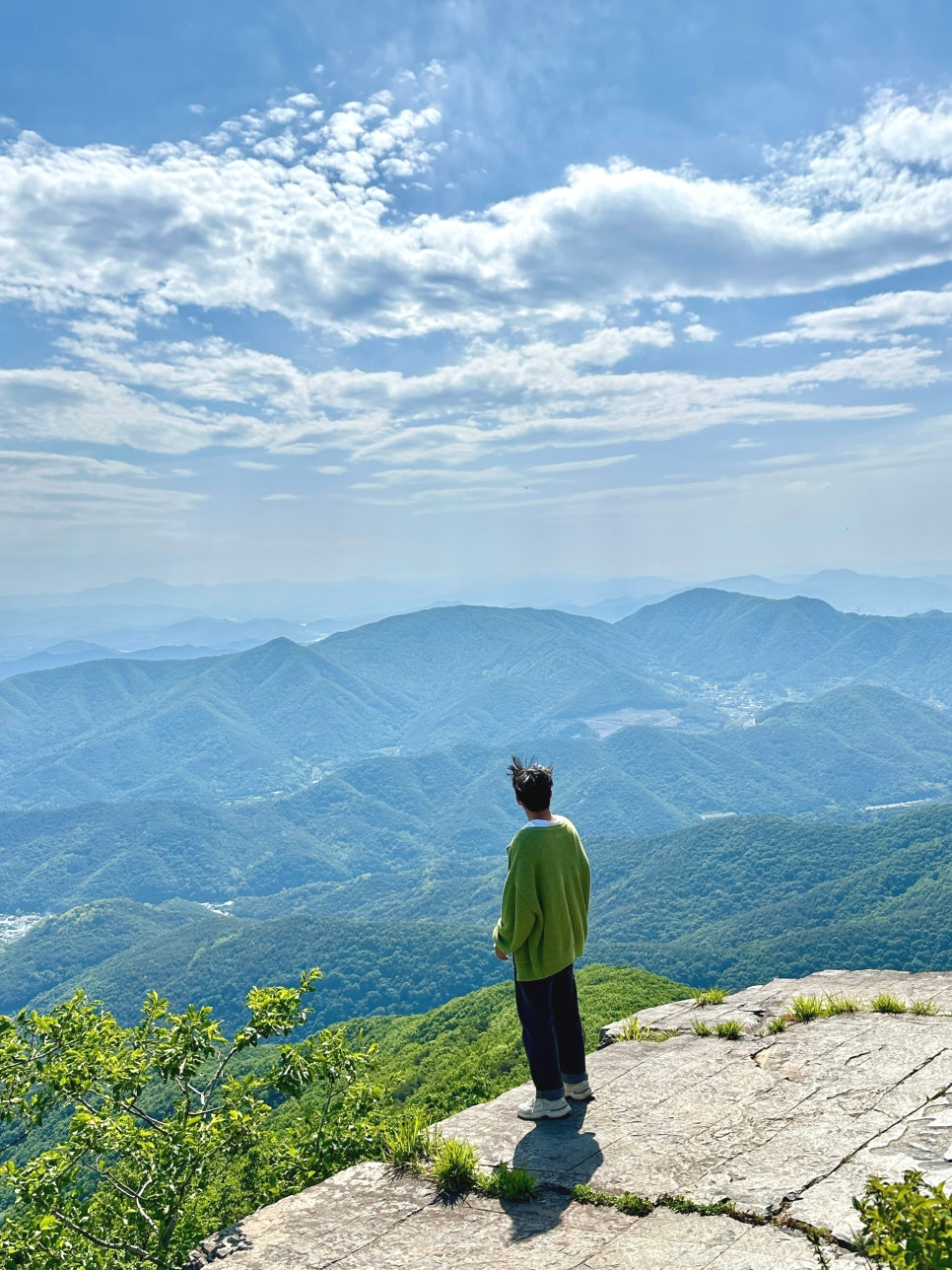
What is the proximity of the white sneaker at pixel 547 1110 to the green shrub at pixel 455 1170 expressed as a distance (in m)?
0.95

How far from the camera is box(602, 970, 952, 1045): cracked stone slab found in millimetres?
9320

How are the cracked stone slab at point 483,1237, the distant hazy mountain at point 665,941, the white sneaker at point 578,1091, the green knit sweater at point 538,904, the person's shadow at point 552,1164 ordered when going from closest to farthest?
the cracked stone slab at point 483,1237, the person's shadow at point 552,1164, the green knit sweater at point 538,904, the white sneaker at point 578,1091, the distant hazy mountain at point 665,941

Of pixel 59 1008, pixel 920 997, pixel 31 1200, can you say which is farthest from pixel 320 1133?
pixel 920 997

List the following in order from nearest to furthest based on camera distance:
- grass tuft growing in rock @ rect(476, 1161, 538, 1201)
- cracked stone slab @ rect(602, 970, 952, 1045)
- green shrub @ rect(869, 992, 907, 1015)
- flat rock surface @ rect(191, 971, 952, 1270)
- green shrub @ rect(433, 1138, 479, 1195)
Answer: flat rock surface @ rect(191, 971, 952, 1270), grass tuft growing in rock @ rect(476, 1161, 538, 1201), green shrub @ rect(433, 1138, 479, 1195), green shrub @ rect(869, 992, 907, 1015), cracked stone slab @ rect(602, 970, 952, 1045)

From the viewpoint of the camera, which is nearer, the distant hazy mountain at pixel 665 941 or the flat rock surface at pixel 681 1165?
the flat rock surface at pixel 681 1165

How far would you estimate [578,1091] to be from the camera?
7.15 metres

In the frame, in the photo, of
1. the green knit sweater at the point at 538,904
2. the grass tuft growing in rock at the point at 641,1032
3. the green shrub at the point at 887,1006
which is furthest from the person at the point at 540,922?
the green shrub at the point at 887,1006

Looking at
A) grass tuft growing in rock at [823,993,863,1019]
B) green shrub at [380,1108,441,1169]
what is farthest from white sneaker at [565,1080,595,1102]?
grass tuft growing in rock at [823,993,863,1019]

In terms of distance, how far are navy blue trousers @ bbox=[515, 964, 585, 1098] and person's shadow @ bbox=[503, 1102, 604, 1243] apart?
267 millimetres

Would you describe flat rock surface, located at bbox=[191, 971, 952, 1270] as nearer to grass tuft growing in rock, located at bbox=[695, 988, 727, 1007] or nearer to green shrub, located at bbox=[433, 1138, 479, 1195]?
green shrub, located at bbox=[433, 1138, 479, 1195]

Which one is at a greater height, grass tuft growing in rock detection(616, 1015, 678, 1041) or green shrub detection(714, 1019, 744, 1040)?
green shrub detection(714, 1019, 744, 1040)

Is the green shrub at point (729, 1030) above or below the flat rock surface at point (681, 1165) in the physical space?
below

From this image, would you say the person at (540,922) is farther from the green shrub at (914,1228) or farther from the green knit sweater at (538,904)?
the green shrub at (914,1228)

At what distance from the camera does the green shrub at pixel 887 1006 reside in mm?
8477
